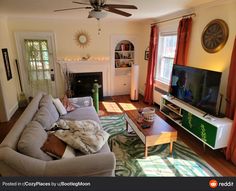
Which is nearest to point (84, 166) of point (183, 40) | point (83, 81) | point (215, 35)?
point (215, 35)

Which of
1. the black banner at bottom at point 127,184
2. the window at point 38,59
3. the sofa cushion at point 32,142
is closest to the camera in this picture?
the black banner at bottom at point 127,184

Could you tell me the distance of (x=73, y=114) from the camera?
2.95 m

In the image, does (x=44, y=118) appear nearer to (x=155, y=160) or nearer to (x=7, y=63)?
(x=155, y=160)

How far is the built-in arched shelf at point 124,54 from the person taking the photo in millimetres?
5266

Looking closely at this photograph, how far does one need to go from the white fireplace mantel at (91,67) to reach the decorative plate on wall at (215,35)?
295cm

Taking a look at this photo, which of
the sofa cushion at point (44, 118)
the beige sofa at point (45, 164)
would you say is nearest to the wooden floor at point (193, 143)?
the sofa cushion at point (44, 118)

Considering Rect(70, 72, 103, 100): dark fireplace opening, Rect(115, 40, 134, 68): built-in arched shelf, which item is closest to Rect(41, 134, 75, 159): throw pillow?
Rect(70, 72, 103, 100): dark fireplace opening

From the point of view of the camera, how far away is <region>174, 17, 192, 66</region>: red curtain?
125 inches

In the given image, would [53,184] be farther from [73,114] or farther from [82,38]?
[82,38]

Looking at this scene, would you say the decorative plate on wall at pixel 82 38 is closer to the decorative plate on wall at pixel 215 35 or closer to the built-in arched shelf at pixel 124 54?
the built-in arched shelf at pixel 124 54

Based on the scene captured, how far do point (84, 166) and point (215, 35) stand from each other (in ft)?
9.19

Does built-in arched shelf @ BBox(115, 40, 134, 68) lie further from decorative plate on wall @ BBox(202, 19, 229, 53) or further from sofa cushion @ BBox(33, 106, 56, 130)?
sofa cushion @ BBox(33, 106, 56, 130)

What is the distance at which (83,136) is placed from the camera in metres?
1.98

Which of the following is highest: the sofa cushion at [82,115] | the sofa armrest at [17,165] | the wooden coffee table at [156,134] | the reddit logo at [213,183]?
the reddit logo at [213,183]
